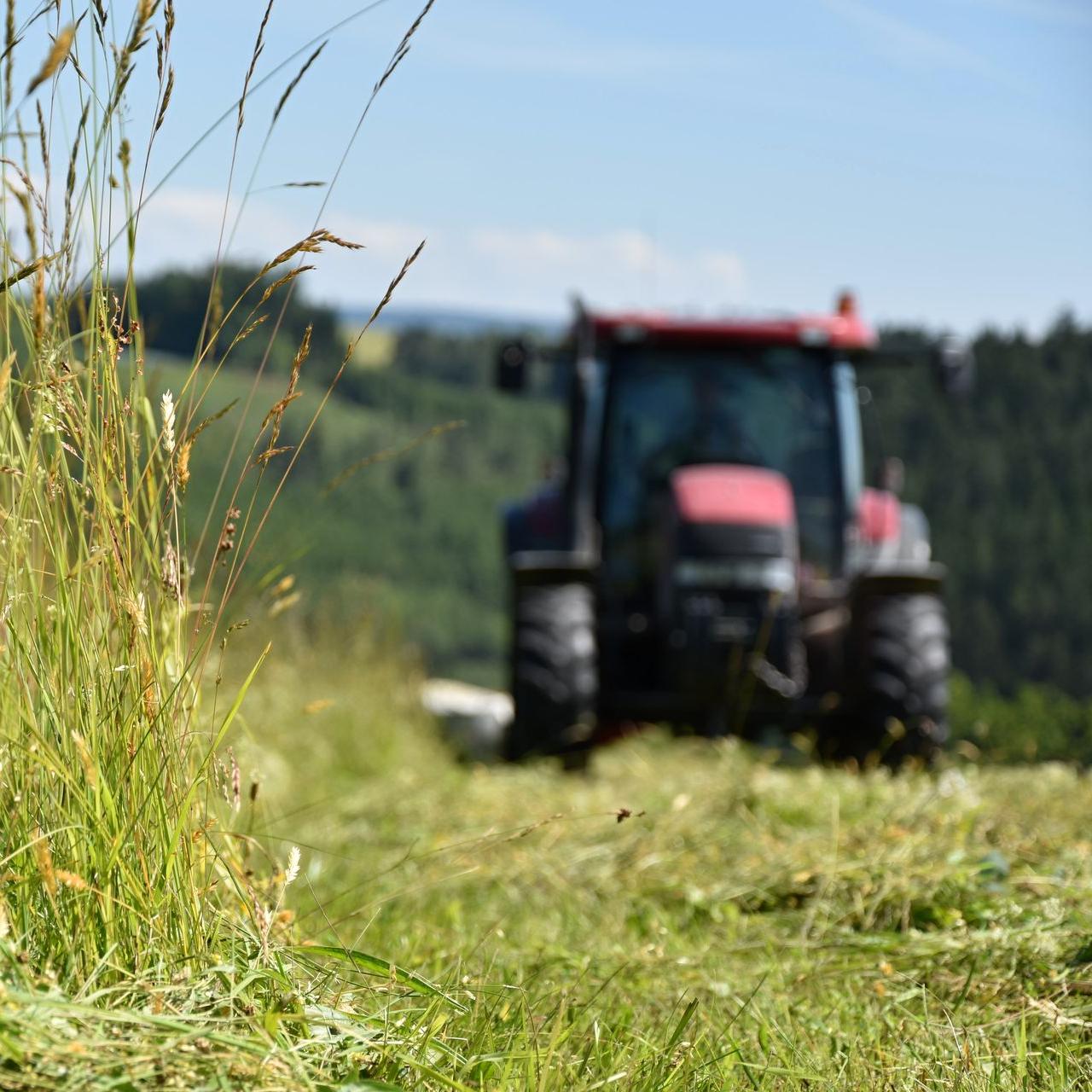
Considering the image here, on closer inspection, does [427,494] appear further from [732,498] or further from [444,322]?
[732,498]

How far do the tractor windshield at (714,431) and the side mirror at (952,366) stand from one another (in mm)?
483

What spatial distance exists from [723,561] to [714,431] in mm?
806

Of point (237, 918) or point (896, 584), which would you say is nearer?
point (237, 918)

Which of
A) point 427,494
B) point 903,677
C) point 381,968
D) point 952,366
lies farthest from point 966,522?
point 427,494

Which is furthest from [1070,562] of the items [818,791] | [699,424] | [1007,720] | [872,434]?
[818,791]

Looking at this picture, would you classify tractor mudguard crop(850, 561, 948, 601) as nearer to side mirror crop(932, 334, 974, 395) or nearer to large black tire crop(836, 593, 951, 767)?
large black tire crop(836, 593, 951, 767)

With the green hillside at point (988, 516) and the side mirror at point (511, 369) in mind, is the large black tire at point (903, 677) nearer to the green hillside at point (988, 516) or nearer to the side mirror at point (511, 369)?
the side mirror at point (511, 369)

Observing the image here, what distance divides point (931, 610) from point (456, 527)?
2714 centimetres

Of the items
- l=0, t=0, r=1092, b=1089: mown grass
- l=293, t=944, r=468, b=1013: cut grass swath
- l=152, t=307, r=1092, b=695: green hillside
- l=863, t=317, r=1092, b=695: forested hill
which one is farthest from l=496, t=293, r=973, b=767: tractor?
l=863, t=317, r=1092, b=695: forested hill

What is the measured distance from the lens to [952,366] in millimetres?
6379

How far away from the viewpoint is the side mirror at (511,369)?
6.22 metres

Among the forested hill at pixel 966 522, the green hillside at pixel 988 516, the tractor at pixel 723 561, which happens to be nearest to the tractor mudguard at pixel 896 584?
the tractor at pixel 723 561

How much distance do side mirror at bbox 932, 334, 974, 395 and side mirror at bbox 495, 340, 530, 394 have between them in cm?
179

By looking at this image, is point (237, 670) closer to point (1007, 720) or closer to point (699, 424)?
point (699, 424)
